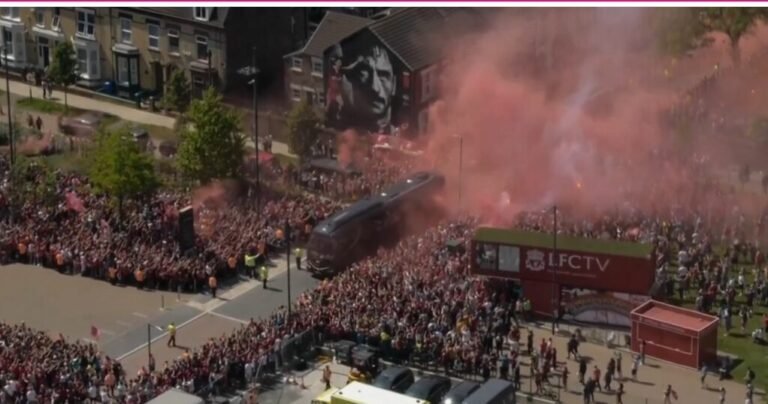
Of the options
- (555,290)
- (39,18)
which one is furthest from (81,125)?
(555,290)

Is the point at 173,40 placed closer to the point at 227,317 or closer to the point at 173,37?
the point at 173,37

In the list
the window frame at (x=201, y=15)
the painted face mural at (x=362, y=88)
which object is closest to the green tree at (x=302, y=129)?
the painted face mural at (x=362, y=88)

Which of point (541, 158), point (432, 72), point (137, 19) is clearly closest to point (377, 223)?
point (541, 158)

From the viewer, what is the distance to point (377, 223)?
172ft

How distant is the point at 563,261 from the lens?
4638 centimetres

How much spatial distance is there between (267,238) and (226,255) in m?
2.34

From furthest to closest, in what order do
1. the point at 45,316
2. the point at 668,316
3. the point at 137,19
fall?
the point at 137,19 < the point at 45,316 < the point at 668,316

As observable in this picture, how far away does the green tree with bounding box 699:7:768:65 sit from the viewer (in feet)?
233

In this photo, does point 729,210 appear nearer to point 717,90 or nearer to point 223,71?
point 717,90

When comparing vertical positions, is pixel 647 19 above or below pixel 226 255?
above

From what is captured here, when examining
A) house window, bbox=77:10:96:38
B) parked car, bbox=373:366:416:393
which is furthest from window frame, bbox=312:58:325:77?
parked car, bbox=373:366:416:393

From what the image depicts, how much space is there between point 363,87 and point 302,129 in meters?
6.05

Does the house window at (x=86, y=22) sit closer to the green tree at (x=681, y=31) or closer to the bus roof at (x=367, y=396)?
the green tree at (x=681, y=31)

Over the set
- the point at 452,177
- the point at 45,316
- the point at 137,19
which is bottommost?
the point at 45,316
